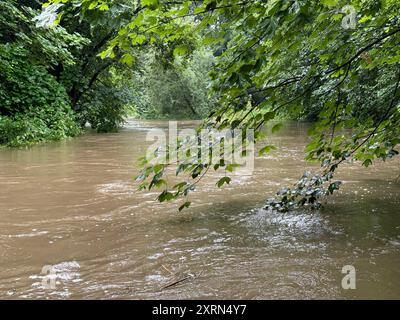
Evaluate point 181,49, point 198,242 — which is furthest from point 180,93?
point 181,49

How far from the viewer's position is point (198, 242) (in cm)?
387

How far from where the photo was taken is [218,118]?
3.28m

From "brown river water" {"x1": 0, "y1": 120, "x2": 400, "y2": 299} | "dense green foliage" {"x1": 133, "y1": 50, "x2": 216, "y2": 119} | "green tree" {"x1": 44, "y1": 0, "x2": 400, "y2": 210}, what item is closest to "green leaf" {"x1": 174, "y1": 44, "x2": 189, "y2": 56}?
"green tree" {"x1": 44, "y1": 0, "x2": 400, "y2": 210}

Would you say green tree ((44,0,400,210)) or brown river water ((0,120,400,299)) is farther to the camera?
brown river water ((0,120,400,299))

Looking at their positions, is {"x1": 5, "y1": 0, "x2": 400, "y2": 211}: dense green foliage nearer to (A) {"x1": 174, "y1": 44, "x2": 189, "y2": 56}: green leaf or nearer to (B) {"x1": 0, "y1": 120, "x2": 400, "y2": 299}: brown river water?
(A) {"x1": 174, "y1": 44, "x2": 189, "y2": 56}: green leaf

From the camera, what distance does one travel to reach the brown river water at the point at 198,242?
9.52 feet

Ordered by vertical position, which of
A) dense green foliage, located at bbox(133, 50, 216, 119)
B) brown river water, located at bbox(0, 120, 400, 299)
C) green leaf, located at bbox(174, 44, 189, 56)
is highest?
dense green foliage, located at bbox(133, 50, 216, 119)

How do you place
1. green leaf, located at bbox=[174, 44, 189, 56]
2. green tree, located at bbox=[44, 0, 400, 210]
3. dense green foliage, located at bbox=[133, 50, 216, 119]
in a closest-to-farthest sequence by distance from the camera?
1. green tree, located at bbox=[44, 0, 400, 210]
2. green leaf, located at bbox=[174, 44, 189, 56]
3. dense green foliage, located at bbox=[133, 50, 216, 119]

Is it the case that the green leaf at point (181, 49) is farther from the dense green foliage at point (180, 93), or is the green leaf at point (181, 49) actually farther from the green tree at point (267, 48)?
the dense green foliage at point (180, 93)

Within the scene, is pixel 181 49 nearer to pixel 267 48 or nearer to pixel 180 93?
pixel 267 48

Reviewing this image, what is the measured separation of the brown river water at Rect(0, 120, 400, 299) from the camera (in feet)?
9.52

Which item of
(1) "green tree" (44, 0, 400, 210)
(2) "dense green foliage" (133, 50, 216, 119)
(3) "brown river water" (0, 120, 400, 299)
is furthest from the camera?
(2) "dense green foliage" (133, 50, 216, 119)

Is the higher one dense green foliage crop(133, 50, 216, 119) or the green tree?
dense green foliage crop(133, 50, 216, 119)
